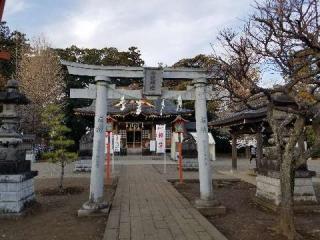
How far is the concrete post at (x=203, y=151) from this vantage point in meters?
10.5

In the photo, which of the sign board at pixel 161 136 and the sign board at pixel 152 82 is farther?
the sign board at pixel 161 136

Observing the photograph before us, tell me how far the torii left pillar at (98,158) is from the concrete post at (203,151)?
2.44m

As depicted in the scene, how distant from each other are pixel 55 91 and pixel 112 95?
30598mm

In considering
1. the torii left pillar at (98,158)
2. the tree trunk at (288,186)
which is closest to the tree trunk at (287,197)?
the tree trunk at (288,186)

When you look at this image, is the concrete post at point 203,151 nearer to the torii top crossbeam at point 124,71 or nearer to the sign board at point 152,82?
the torii top crossbeam at point 124,71

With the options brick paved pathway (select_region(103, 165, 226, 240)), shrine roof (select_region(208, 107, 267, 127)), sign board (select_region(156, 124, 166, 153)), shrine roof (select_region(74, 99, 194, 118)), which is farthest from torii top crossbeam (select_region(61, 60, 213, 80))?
shrine roof (select_region(74, 99, 194, 118))

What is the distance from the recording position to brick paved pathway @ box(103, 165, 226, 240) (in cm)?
752

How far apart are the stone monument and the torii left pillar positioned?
1.68 meters

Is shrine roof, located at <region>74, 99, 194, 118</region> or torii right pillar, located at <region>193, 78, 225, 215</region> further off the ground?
shrine roof, located at <region>74, 99, 194, 118</region>

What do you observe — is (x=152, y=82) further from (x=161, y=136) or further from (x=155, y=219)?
(x=161, y=136)

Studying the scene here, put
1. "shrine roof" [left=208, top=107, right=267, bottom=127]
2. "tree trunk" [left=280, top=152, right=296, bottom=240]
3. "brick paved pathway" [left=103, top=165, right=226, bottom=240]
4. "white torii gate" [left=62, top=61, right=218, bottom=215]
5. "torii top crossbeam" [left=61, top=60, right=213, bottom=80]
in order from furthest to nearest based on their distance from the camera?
"shrine roof" [left=208, top=107, right=267, bottom=127] < "torii top crossbeam" [left=61, top=60, right=213, bottom=80] < "white torii gate" [left=62, top=61, right=218, bottom=215] < "tree trunk" [left=280, top=152, right=296, bottom=240] < "brick paved pathway" [left=103, top=165, right=226, bottom=240]

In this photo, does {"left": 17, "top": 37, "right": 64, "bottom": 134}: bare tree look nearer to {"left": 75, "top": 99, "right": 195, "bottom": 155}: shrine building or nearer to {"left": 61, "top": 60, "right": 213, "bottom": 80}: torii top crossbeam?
{"left": 75, "top": 99, "right": 195, "bottom": 155}: shrine building

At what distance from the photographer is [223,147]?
48.1 m

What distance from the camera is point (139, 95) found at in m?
10.9
